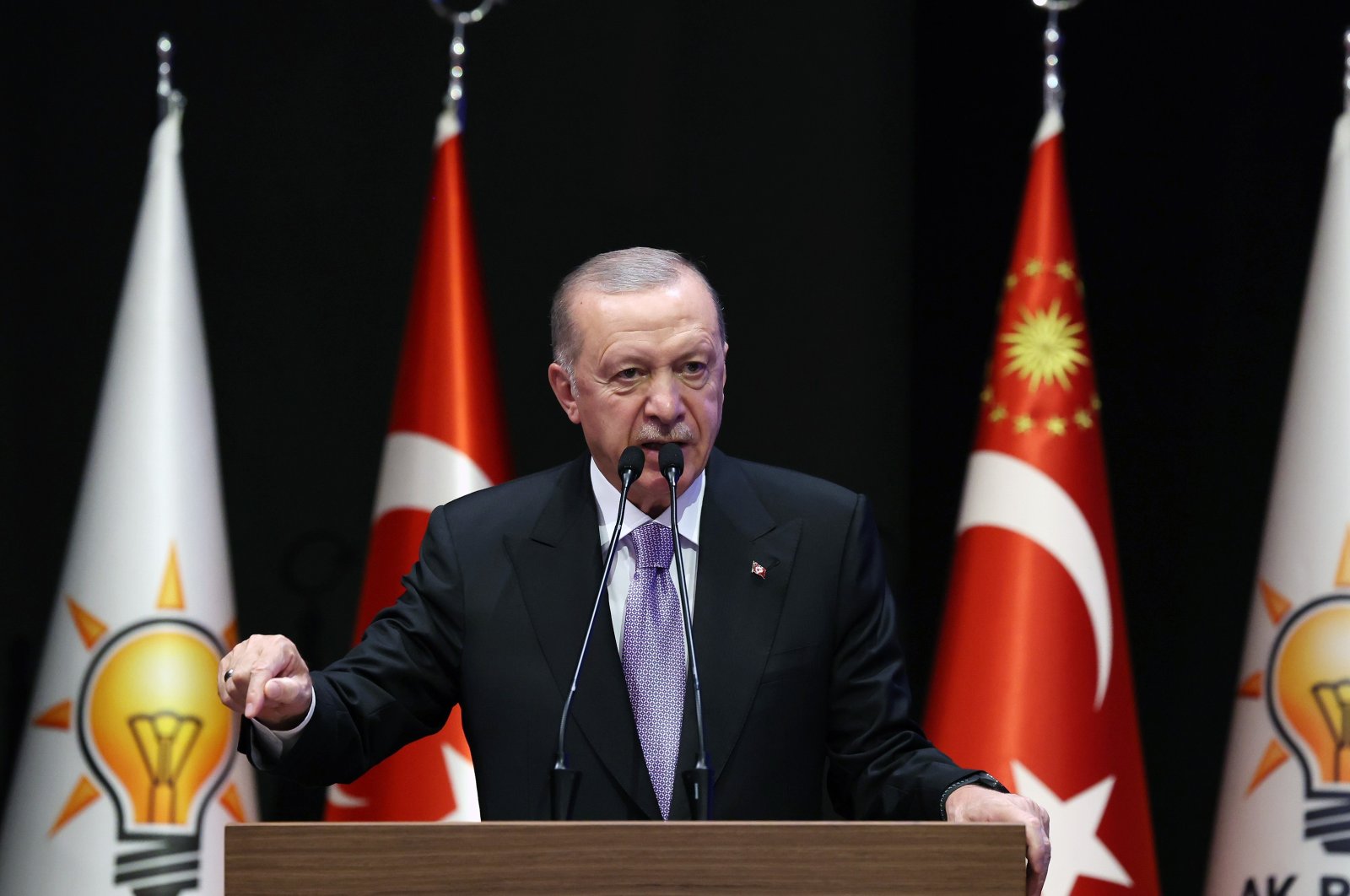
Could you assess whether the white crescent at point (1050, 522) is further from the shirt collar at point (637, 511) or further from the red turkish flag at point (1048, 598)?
the shirt collar at point (637, 511)

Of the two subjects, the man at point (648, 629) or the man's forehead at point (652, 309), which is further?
the man's forehead at point (652, 309)

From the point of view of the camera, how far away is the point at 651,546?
224 centimetres

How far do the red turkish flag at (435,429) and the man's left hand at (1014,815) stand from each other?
1689 mm

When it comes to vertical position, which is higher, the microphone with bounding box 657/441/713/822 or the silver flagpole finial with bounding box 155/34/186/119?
the silver flagpole finial with bounding box 155/34/186/119

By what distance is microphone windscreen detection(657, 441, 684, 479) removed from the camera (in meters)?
1.96

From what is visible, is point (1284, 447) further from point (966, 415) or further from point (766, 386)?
point (766, 386)

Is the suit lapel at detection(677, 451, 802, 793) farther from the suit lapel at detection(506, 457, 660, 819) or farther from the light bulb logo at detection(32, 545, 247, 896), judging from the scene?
the light bulb logo at detection(32, 545, 247, 896)

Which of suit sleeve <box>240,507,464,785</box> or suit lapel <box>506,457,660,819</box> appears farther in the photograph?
suit lapel <box>506,457,660,819</box>

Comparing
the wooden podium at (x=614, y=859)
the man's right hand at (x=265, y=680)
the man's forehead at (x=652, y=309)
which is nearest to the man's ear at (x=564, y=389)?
the man's forehead at (x=652, y=309)

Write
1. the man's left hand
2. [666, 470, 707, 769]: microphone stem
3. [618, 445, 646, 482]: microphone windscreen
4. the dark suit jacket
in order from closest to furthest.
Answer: the man's left hand → [666, 470, 707, 769]: microphone stem → [618, 445, 646, 482]: microphone windscreen → the dark suit jacket

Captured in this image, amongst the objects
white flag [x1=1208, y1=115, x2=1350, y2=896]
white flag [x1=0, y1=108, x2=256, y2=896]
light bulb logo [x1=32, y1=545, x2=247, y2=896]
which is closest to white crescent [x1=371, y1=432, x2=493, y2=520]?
white flag [x1=0, y1=108, x2=256, y2=896]

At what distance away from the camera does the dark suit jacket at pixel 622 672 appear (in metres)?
2.09

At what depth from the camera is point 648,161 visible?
406 cm

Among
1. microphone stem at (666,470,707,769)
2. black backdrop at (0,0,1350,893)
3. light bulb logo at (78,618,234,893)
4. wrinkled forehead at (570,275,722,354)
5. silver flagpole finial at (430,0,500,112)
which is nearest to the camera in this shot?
microphone stem at (666,470,707,769)
